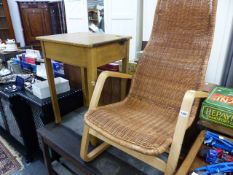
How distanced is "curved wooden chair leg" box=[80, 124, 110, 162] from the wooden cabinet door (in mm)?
3655

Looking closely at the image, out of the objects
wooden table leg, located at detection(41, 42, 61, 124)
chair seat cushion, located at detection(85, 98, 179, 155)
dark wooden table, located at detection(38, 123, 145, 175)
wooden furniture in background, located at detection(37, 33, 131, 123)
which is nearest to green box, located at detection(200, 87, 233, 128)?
chair seat cushion, located at detection(85, 98, 179, 155)

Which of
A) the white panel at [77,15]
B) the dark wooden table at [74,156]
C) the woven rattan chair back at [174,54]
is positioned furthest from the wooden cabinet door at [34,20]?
the woven rattan chair back at [174,54]

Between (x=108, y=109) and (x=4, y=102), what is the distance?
1.05m

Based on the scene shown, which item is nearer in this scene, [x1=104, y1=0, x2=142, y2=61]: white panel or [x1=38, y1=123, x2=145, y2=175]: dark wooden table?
[x1=38, y1=123, x2=145, y2=175]: dark wooden table

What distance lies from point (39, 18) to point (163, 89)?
380cm

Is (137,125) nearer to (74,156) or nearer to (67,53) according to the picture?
(74,156)

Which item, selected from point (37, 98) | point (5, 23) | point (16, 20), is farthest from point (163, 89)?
point (16, 20)

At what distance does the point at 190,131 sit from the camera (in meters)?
1.21

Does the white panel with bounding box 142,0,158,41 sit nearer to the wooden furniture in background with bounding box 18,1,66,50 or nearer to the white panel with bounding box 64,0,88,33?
the white panel with bounding box 64,0,88,33

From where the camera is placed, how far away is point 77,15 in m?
2.03

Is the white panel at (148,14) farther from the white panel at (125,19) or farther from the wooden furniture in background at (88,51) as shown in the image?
the wooden furniture in background at (88,51)

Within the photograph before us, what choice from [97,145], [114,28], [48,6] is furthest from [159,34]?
[48,6]

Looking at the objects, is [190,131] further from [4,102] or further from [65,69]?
[4,102]

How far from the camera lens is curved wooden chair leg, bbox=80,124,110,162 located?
0.98 metres
